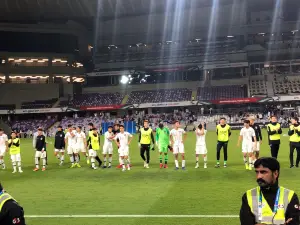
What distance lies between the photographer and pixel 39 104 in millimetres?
63250

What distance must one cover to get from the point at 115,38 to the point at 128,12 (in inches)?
503

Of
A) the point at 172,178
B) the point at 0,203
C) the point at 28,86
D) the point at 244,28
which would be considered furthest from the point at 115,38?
the point at 0,203

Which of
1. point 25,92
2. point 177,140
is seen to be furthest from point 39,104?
point 177,140

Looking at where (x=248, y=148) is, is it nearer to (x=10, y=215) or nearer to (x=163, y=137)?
(x=163, y=137)

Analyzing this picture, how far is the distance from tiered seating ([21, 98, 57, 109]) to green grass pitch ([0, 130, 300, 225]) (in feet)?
149

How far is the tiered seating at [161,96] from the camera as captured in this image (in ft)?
197

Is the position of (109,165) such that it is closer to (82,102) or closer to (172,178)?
(172,178)

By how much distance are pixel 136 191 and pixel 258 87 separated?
165 ft

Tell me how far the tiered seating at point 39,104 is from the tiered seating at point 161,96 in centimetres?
1365

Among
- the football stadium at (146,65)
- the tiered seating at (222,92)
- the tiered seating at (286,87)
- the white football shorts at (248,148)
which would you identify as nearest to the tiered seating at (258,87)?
the football stadium at (146,65)

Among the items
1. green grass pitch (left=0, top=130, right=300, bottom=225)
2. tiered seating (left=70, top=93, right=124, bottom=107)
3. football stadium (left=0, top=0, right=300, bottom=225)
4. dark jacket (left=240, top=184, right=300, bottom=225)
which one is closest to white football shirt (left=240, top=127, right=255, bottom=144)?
green grass pitch (left=0, top=130, right=300, bottom=225)

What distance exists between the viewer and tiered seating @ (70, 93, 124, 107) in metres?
63.0

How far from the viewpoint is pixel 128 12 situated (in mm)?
55250

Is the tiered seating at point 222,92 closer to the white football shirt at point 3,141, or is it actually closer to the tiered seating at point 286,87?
the tiered seating at point 286,87
